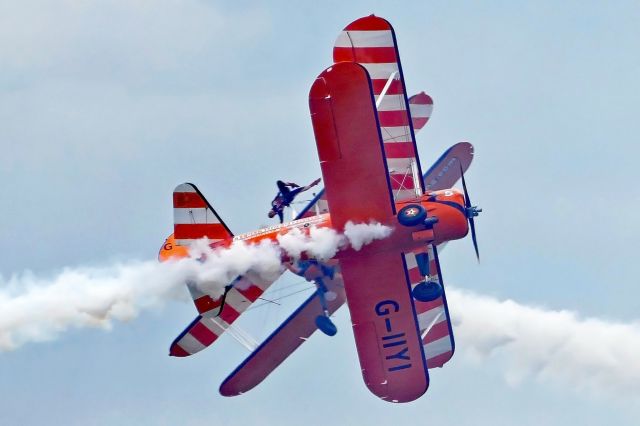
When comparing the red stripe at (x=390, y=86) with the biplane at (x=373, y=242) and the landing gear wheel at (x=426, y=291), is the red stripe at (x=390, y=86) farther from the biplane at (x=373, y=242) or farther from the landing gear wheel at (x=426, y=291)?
the landing gear wheel at (x=426, y=291)

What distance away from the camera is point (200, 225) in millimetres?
32094

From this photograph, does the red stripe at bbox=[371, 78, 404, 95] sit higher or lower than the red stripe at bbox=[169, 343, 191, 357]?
higher

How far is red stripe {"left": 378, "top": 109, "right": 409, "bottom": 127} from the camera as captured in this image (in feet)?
109

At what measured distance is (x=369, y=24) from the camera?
33875 mm

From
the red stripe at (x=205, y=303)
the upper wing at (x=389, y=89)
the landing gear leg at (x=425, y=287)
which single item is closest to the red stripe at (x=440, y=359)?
the landing gear leg at (x=425, y=287)

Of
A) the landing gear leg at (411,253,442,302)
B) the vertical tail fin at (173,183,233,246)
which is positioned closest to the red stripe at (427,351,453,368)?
the landing gear leg at (411,253,442,302)

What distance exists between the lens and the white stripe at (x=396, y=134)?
108ft

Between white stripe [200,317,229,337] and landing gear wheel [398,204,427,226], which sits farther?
white stripe [200,317,229,337]

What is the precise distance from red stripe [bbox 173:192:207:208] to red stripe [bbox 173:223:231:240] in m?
0.45

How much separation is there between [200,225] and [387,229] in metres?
4.50

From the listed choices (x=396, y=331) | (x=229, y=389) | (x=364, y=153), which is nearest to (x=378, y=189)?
(x=364, y=153)

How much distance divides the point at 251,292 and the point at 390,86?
634 centimetres

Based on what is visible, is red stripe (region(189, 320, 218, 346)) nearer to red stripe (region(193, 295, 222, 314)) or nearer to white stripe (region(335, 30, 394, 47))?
red stripe (region(193, 295, 222, 314))

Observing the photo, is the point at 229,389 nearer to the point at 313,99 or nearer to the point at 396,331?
the point at 396,331
